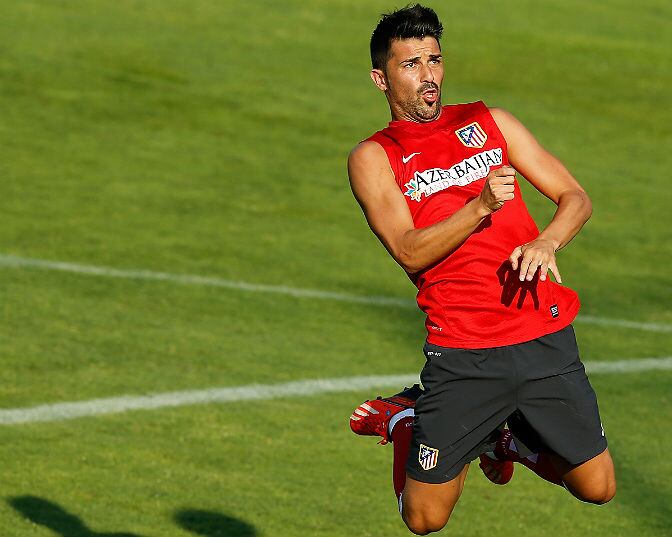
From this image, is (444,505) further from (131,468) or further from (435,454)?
(131,468)

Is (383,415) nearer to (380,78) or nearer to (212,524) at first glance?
(212,524)

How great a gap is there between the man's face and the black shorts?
1.01m

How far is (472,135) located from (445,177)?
0.26m

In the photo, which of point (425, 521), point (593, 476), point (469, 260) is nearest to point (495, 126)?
point (469, 260)

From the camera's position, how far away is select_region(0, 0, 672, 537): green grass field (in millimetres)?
7312

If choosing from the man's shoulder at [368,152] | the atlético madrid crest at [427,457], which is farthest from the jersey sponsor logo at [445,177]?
the atlético madrid crest at [427,457]

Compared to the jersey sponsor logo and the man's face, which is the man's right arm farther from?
the man's face

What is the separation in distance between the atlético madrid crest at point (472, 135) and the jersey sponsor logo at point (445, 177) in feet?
0.28

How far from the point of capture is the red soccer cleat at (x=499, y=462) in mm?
6562

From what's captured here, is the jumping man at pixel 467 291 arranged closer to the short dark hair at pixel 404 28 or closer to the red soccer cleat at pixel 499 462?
the short dark hair at pixel 404 28

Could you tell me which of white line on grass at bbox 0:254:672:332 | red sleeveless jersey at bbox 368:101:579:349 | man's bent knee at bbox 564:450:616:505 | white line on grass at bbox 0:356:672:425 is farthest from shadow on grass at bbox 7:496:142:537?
white line on grass at bbox 0:254:672:332

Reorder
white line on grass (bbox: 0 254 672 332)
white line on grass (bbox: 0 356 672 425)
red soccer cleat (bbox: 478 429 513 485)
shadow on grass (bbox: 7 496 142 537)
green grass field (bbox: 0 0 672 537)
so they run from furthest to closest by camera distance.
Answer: white line on grass (bbox: 0 254 672 332), white line on grass (bbox: 0 356 672 425), green grass field (bbox: 0 0 672 537), shadow on grass (bbox: 7 496 142 537), red soccer cleat (bbox: 478 429 513 485)

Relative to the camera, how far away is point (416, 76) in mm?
6012

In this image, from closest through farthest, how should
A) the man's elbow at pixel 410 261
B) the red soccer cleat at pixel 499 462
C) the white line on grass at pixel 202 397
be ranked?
the man's elbow at pixel 410 261 < the red soccer cleat at pixel 499 462 < the white line on grass at pixel 202 397
